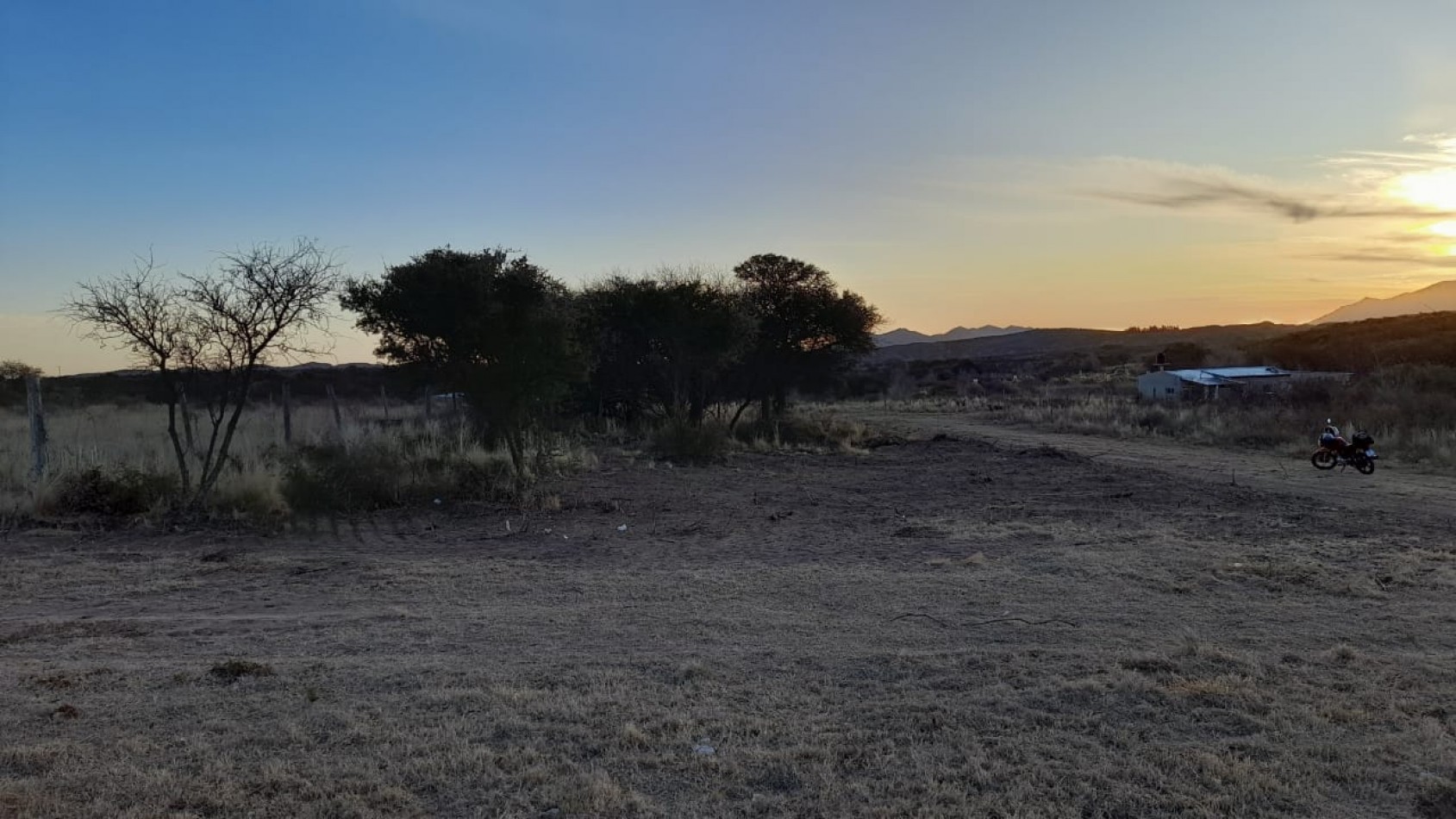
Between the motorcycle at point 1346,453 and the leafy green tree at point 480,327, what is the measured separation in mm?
15170

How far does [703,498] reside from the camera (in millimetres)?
14477

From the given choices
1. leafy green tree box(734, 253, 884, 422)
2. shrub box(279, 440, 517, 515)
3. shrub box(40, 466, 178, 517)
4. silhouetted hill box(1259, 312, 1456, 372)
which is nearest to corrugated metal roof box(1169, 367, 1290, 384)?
silhouetted hill box(1259, 312, 1456, 372)

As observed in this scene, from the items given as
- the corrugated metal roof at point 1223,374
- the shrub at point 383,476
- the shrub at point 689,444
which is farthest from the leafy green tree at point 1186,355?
the shrub at point 383,476

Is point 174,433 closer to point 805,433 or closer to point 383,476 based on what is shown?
point 383,476

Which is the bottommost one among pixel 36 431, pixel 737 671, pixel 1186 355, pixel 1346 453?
pixel 1346 453

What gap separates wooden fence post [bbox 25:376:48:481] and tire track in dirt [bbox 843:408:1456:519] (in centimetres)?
1793

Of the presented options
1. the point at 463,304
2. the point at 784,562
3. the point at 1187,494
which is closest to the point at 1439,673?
the point at 784,562

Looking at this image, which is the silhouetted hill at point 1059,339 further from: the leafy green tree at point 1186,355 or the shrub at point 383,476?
the shrub at point 383,476

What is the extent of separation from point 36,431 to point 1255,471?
21.0 metres

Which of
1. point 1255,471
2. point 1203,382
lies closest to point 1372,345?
point 1203,382

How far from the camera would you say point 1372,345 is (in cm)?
6606

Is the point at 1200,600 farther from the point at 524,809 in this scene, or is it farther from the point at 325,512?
the point at 325,512

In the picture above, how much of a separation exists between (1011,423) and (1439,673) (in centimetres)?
2994

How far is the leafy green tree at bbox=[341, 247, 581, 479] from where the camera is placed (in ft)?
48.3
